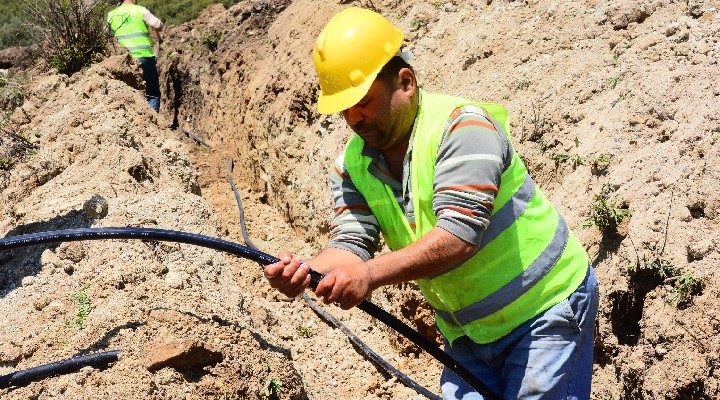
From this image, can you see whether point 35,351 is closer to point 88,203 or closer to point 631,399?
point 88,203

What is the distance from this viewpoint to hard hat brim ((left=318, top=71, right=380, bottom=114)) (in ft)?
7.96

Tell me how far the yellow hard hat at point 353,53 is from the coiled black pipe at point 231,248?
0.64m

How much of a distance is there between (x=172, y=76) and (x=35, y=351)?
385 inches

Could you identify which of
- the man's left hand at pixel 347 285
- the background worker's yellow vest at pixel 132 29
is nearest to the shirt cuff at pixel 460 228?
the man's left hand at pixel 347 285

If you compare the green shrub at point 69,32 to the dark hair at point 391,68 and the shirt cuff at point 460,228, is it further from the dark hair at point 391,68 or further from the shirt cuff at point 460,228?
the shirt cuff at point 460,228

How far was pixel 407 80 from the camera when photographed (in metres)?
2.52

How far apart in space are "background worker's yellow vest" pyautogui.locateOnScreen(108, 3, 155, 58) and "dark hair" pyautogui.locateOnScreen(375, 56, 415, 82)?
8251 mm

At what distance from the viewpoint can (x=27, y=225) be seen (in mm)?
4879

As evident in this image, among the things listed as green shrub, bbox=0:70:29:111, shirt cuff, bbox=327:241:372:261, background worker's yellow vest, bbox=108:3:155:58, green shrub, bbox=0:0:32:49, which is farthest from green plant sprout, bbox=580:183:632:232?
green shrub, bbox=0:0:32:49

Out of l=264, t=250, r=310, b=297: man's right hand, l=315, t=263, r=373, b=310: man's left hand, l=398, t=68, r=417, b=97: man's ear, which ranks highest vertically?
l=398, t=68, r=417, b=97: man's ear

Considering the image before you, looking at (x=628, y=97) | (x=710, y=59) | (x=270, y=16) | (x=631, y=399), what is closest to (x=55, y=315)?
(x=631, y=399)

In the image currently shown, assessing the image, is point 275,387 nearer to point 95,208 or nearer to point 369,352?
point 369,352

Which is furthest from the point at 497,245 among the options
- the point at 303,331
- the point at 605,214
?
the point at 303,331

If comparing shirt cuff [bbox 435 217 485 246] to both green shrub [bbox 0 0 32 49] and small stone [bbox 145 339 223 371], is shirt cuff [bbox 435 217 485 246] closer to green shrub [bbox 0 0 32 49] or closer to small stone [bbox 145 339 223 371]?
small stone [bbox 145 339 223 371]
